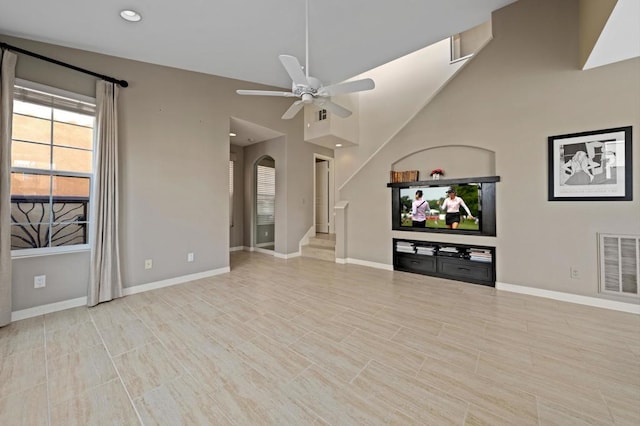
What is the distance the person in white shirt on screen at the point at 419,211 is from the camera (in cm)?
436

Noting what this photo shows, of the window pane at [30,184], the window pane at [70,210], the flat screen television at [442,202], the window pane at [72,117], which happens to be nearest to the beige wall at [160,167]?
the window pane at [72,117]

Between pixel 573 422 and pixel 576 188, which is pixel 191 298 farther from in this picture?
pixel 576 188

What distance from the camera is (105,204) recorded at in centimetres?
313

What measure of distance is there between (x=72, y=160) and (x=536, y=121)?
19.6 ft

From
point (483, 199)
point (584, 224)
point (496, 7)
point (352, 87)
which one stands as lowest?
point (584, 224)

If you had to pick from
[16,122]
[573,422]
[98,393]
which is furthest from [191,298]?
[573,422]

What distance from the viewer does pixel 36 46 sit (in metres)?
2.76

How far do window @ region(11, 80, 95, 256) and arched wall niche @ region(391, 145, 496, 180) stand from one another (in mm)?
4700

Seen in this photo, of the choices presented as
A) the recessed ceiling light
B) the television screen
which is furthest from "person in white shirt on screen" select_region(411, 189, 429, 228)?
the recessed ceiling light

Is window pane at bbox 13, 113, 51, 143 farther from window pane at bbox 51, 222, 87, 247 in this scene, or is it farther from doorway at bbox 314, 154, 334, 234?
doorway at bbox 314, 154, 334, 234

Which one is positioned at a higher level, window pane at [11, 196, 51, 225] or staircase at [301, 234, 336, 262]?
window pane at [11, 196, 51, 225]

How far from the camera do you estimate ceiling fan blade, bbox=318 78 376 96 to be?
2.37 m

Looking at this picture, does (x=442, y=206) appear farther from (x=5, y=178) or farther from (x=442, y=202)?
(x=5, y=178)

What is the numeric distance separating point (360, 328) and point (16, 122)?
4284 mm
